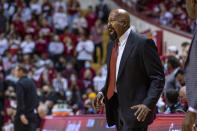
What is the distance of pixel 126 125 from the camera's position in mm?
5039

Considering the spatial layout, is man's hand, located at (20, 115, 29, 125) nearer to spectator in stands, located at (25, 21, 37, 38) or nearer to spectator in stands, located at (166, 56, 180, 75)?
spectator in stands, located at (166, 56, 180, 75)

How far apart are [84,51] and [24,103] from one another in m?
9.96

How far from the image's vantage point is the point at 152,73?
502 centimetres

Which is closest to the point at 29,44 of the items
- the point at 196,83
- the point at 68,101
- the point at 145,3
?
the point at 68,101

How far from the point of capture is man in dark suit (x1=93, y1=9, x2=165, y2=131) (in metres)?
4.96

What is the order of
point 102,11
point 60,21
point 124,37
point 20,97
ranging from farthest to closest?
1. point 102,11
2. point 60,21
3. point 20,97
4. point 124,37

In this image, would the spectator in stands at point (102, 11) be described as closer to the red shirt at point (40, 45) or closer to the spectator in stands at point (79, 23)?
the spectator in stands at point (79, 23)

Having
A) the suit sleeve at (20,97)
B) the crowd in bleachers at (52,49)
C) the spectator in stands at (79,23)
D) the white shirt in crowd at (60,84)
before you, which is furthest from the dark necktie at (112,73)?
the spectator in stands at (79,23)

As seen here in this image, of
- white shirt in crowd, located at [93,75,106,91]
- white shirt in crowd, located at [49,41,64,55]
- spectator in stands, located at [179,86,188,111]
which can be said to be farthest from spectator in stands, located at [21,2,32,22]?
spectator in stands, located at [179,86,188,111]

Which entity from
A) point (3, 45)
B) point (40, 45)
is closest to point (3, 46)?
point (3, 45)

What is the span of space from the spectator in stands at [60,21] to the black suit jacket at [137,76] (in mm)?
16895

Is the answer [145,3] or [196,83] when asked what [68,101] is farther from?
[196,83]

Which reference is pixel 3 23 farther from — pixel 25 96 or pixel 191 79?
pixel 191 79

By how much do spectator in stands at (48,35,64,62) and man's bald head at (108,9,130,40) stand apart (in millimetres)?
15166
